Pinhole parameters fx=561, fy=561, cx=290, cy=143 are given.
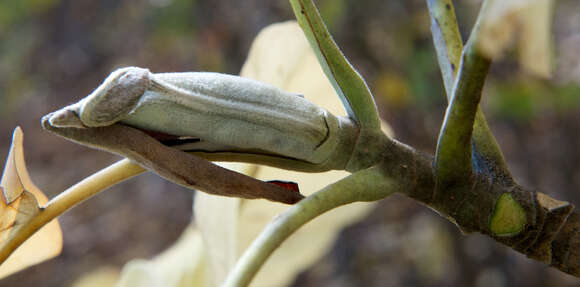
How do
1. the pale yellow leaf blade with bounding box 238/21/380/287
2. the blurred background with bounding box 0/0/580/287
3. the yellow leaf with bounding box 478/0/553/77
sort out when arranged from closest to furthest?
the yellow leaf with bounding box 478/0/553/77
the pale yellow leaf blade with bounding box 238/21/380/287
the blurred background with bounding box 0/0/580/287

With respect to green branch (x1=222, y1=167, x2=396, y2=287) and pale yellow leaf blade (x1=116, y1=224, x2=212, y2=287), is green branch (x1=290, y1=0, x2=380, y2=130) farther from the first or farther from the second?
pale yellow leaf blade (x1=116, y1=224, x2=212, y2=287)

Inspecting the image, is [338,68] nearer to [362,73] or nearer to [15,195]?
[15,195]

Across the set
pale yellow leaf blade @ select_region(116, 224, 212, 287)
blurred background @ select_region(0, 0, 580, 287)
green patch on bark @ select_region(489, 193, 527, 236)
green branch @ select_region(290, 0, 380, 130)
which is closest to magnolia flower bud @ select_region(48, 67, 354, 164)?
green branch @ select_region(290, 0, 380, 130)

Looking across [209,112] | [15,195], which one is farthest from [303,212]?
[15,195]

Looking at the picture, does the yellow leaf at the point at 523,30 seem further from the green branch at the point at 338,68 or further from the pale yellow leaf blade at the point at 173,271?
the pale yellow leaf blade at the point at 173,271

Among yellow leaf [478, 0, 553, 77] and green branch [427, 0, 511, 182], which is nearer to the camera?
yellow leaf [478, 0, 553, 77]

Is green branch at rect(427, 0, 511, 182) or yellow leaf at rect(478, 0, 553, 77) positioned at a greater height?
yellow leaf at rect(478, 0, 553, 77)
